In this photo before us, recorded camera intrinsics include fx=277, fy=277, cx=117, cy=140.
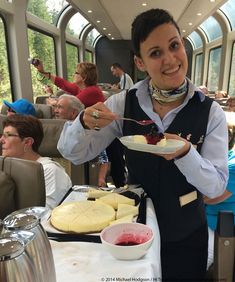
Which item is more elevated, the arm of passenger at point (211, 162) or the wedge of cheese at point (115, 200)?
the arm of passenger at point (211, 162)

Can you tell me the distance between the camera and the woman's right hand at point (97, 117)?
1.01 metres

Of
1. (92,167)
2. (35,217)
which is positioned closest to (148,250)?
(35,217)

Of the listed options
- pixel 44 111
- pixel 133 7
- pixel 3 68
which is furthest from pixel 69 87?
pixel 133 7

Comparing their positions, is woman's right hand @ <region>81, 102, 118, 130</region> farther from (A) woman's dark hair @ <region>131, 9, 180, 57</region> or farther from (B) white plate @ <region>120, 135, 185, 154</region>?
(A) woman's dark hair @ <region>131, 9, 180, 57</region>

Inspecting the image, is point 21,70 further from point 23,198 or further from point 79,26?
point 79,26

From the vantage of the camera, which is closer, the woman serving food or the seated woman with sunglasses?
the woman serving food

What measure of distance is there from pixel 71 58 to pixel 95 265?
8711 mm

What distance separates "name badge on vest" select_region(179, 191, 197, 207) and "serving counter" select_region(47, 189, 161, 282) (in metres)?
0.30

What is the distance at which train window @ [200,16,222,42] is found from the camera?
9.27 m


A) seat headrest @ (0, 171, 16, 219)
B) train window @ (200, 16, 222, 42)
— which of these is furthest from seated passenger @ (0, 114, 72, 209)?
train window @ (200, 16, 222, 42)

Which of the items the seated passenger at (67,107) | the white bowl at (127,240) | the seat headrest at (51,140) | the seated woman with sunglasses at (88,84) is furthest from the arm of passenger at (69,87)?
the white bowl at (127,240)

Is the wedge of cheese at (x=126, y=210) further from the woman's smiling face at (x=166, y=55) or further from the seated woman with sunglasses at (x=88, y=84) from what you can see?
the seated woman with sunglasses at (x=88, y=84)

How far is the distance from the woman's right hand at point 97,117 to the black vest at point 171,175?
0.50ft

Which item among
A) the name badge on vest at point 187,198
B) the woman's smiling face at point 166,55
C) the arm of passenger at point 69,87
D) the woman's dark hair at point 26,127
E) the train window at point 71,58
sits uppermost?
the train window at point 71,58
